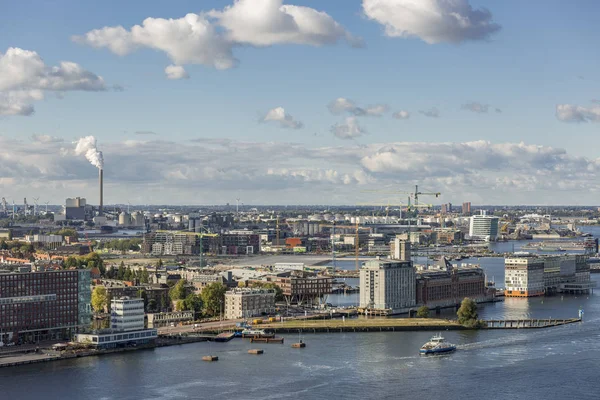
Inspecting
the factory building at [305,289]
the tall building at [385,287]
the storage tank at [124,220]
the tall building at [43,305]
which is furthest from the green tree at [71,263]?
the storage tank at [124,220]

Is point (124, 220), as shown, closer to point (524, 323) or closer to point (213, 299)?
point (213, 299)

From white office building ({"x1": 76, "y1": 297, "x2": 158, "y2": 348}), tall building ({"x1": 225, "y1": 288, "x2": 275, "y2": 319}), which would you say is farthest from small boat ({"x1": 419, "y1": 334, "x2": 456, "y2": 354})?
tall building ({"x1": 225, "y1": 288, "x2": 275, "y2": 319})

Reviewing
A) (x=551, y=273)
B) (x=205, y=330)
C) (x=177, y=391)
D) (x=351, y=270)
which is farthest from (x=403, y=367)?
(x=351, y=270)

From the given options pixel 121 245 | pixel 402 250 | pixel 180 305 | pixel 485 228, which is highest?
pixel 485 228

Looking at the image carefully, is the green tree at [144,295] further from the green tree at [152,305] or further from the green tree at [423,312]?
the green tree at [423,312]

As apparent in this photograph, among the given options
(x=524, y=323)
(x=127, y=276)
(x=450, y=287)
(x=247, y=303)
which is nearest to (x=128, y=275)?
(x=127, y=276)

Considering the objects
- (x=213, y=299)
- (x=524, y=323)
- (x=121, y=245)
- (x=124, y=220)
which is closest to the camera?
(x=524, y=323)
